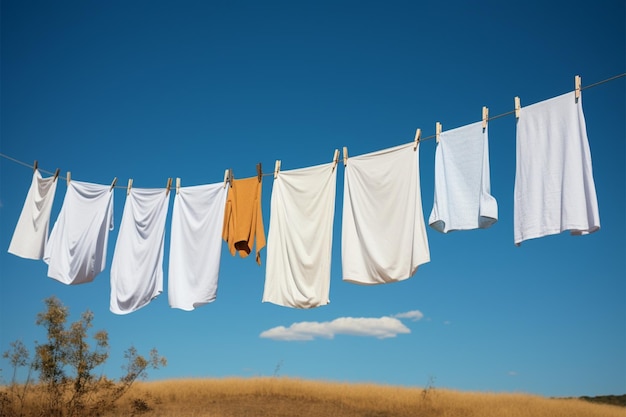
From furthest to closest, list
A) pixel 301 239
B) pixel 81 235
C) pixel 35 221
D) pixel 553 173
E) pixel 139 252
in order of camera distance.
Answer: pixel 35 221 → pixel 81 235 → pixel 139 252 → pixel 301 239 → pixel 553 173

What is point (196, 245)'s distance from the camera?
11.4m

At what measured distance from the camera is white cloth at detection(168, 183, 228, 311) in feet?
36.3

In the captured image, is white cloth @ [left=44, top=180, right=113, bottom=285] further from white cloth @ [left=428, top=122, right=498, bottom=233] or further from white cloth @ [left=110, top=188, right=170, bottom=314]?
white cloth @ [left=428, top=122, right=498, bottom=233]

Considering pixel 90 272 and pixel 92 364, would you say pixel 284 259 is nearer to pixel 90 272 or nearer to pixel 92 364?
pixel 90 272

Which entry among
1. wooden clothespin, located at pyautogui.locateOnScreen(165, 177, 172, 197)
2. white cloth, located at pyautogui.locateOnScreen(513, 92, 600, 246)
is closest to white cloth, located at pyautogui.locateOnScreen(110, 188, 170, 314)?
wooden clothespin, located at pyautogui.locateOnScreen(165, 177, 172, 197)

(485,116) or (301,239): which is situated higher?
(485,116)

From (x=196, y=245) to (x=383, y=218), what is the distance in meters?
3.68

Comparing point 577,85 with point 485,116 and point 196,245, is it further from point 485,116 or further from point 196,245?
point 196,245

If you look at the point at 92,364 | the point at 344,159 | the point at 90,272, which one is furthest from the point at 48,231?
the point at 344,159

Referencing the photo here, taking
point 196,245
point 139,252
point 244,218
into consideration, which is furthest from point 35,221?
point 244,218

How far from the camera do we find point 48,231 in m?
12.8

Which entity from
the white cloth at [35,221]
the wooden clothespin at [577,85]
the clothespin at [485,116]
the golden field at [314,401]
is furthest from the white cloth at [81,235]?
the wooden clothespin at [577,85]

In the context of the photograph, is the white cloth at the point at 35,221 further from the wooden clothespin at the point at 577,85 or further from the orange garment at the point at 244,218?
the wooden clothespin at the point at 577,85

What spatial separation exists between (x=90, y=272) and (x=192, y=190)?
2674 millimetres
